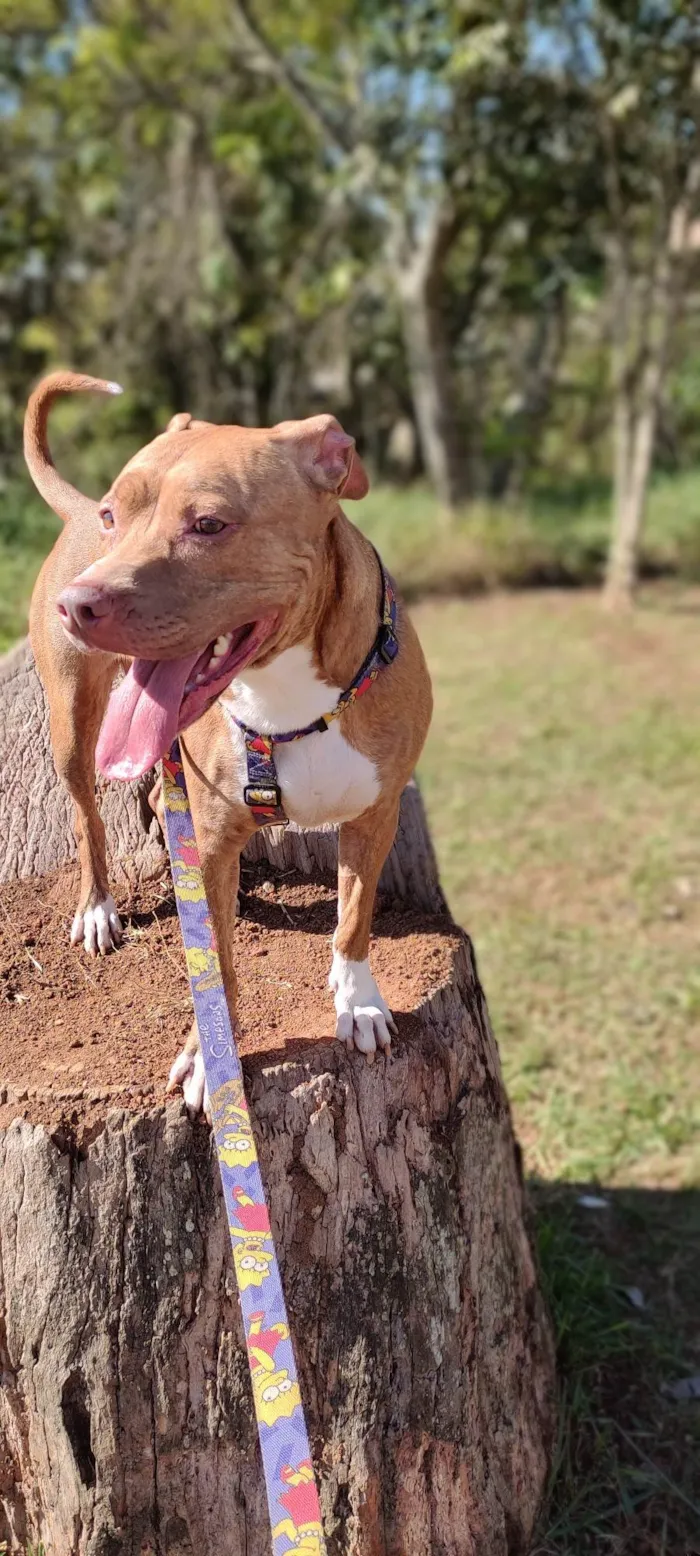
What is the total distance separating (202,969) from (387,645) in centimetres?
64

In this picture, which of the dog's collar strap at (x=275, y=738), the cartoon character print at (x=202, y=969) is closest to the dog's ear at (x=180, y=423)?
the dog's collar strap at (x=275, y=738)

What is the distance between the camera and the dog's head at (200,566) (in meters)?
1.60

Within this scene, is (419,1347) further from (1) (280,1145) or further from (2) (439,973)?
(2) (439,973)

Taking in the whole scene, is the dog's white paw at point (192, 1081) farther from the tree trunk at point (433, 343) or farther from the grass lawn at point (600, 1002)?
the tree trunk at point (433, 343)

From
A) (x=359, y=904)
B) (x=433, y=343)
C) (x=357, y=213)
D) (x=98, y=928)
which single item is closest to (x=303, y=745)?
(x=359, y=904)

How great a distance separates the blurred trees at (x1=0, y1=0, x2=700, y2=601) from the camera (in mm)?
9828

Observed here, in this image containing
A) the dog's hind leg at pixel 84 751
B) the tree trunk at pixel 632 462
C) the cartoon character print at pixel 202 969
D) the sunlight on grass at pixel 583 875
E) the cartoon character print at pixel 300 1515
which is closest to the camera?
the cartoon character print at pixel 300 1515

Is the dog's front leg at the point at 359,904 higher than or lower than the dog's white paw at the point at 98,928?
higher

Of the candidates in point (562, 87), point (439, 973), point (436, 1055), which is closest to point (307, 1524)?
point (436, 1055)

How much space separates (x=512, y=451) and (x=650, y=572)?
411 centimetres

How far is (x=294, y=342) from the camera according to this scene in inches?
613

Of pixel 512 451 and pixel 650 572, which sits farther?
pixel 512 451

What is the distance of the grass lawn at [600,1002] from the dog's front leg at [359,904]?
1197 mm

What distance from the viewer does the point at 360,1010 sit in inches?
82.9
